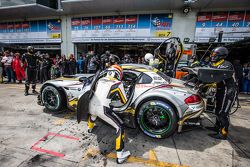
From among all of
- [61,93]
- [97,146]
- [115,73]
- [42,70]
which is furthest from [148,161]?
[42,70]

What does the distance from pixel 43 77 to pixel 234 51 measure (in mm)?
12486

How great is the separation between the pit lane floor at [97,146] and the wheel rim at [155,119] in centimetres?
23

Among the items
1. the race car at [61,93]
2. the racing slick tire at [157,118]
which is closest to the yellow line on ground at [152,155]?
the racing slick tire at [157,118]

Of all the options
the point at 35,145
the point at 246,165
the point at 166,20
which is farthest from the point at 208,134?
the point at 166,20

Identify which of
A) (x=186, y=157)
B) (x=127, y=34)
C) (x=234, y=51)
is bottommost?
(x=186, y=157)

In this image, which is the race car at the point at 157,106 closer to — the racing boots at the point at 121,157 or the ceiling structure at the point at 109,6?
the racing boots at the point at 121,157

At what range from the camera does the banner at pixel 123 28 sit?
9.91 metres

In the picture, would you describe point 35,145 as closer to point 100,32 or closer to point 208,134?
point 208,134

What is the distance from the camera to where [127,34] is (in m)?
10.4

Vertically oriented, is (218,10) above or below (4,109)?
above

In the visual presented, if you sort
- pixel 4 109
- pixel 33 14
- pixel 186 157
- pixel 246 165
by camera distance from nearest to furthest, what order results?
pixel 246 165
pixel 186 157
pixel 4 109
pixel 33 14

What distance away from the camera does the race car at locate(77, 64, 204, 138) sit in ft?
8.66

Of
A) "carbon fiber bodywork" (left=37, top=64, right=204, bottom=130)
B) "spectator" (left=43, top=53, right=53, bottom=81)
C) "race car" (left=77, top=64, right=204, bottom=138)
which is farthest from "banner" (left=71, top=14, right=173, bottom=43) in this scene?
"race car" (left=77, top=64, right=204, bottom=138)

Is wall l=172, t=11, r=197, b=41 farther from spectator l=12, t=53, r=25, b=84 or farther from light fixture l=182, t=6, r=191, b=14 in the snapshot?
spectator l=12, t=53, r=25, b=84
